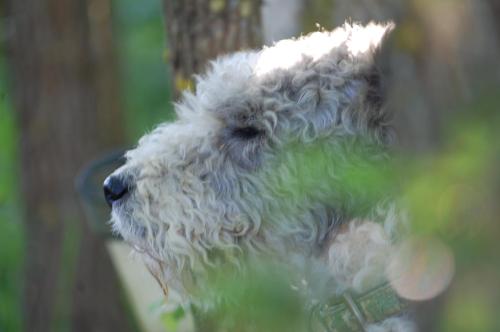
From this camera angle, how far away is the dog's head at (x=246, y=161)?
424cm

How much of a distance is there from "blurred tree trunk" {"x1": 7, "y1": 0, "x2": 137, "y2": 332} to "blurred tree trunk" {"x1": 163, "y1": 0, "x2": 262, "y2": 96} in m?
4.06

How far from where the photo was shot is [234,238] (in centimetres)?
433

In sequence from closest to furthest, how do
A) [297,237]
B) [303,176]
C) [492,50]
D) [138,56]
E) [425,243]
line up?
1. [492,50]
2. [425,243]
3. [303,176]
4. [297,237]
5. [138,56]

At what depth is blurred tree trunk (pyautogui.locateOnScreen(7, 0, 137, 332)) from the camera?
9.86 meters

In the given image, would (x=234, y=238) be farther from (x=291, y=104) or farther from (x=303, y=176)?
(x=303, y=176)

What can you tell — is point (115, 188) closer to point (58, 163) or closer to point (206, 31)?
point (206, 31)

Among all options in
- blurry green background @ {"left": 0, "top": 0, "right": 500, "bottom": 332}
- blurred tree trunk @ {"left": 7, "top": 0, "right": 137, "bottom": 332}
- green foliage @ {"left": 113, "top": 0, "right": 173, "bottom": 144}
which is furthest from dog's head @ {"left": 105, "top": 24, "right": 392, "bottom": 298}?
green foliage @ {"left": 113, "top": 0, "right": 173, "bottom": 144}

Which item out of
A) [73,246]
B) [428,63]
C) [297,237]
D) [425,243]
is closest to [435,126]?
[428,63]

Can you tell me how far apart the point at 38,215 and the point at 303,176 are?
681 centimetres

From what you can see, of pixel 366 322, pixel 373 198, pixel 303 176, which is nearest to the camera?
pixel 373 198

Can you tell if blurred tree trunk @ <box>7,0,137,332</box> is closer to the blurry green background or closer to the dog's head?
the dog's head

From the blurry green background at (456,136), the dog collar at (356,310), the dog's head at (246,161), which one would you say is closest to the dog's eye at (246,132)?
the dog's head at (246,161)

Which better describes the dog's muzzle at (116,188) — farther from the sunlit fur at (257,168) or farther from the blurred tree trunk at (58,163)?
the blurred tree trunk at (58,163)

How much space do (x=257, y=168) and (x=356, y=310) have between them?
734 mm
